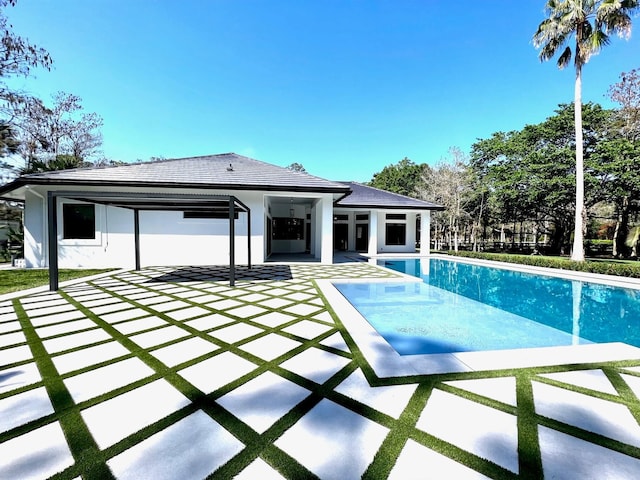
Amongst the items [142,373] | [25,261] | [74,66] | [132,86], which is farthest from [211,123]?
[142,373]

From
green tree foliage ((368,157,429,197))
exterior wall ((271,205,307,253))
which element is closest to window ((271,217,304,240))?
exterior wall ((271,205,307,253))

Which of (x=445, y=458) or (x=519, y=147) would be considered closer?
(x=445, y=458)

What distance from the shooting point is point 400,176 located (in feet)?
145

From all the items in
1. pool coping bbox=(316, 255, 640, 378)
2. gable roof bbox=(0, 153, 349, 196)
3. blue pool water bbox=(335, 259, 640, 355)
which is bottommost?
blue pool water bbox=(335, 259, 640, 355)

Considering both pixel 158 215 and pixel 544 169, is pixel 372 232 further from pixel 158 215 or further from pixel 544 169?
pixel 544 169

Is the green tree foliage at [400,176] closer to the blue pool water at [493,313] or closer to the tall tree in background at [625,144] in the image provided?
the tall tree in background at [625,144]

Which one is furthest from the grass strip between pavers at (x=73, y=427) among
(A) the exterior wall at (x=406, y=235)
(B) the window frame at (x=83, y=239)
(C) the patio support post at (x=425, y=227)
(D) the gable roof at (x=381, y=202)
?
(A) the exterior wall at (x=406, y=235)

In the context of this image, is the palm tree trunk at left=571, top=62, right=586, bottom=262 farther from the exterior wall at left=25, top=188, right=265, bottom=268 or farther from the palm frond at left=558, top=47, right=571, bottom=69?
the exterior wall at left=25, top=188, right=265, bottom=268

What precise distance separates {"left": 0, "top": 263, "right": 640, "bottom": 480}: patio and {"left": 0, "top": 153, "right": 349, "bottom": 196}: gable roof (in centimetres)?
835

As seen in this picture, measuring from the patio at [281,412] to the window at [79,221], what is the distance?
926 centimetres

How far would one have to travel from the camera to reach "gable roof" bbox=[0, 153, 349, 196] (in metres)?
10.8

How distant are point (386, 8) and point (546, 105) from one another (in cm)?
1671

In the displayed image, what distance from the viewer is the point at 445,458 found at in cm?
177

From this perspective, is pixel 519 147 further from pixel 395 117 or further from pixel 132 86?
pixel 132 86
